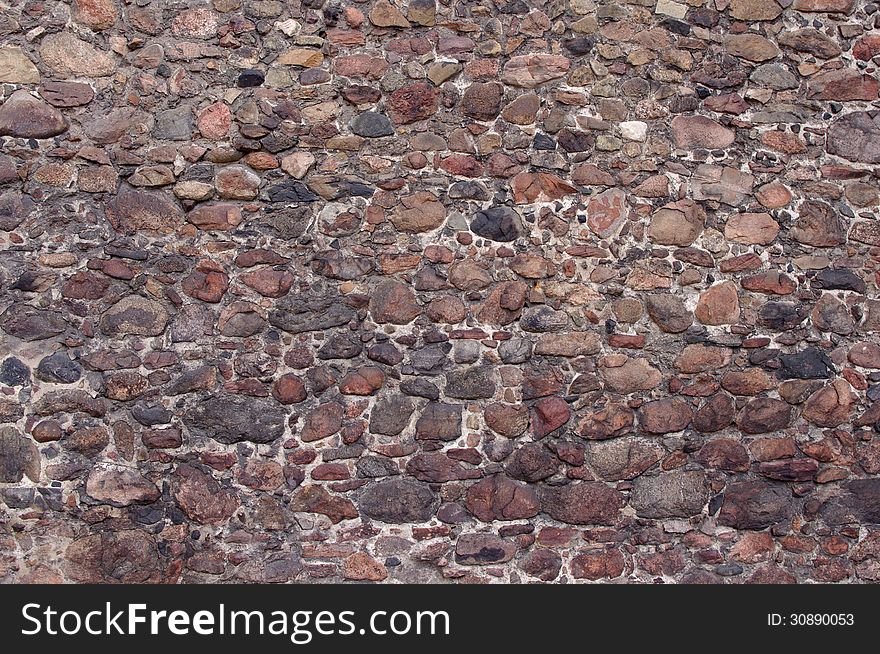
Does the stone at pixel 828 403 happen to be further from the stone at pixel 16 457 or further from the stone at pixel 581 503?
the stone at pixel 16 457

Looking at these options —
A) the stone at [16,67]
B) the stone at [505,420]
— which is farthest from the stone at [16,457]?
the stone at [505,420]

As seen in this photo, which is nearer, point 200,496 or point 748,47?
point 200,496

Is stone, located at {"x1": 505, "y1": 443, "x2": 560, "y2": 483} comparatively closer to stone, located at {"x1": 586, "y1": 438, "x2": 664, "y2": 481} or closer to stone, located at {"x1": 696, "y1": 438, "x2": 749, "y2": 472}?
stone, located at {"x1": 586, "y1": 438, "x2": 664, "y2": 481}

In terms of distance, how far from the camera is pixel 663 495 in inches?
148

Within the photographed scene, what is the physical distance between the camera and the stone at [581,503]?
372 centimetres

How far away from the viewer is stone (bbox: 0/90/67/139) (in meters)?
3.65

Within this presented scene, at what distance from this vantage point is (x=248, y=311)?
145 inches

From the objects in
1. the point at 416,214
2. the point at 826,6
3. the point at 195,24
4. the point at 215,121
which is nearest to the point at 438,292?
the point at 416,214

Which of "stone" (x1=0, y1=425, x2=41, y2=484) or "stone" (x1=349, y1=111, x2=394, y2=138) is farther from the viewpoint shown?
"stone" (x1=349, y1=111, x2=394, y2=138)

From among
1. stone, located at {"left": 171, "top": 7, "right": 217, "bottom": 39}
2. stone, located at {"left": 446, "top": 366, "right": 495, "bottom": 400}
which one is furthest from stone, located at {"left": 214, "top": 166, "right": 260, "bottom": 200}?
stone, located at {"left": 446, "top": 366, "right": 495, "bottom": 400}

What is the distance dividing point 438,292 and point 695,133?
1385 mm

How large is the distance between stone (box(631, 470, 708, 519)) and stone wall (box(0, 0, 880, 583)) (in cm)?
2

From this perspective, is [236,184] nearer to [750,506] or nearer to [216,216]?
[216,216]

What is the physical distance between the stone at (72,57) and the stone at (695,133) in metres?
2.56
